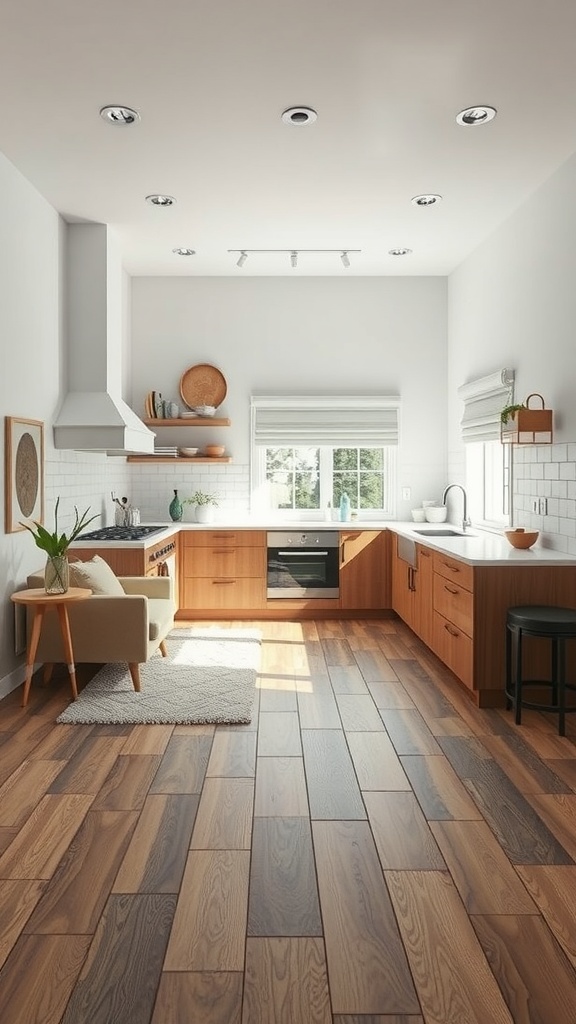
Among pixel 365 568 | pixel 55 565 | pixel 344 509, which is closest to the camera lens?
pixel 55 565

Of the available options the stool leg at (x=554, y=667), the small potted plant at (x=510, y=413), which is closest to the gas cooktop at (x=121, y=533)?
the small potted plant at (x=510, y=413)

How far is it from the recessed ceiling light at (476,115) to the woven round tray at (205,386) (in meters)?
3.66

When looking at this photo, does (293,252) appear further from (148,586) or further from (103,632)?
(103,632)

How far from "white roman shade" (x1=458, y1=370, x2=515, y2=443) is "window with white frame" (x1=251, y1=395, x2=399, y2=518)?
3.09 ft

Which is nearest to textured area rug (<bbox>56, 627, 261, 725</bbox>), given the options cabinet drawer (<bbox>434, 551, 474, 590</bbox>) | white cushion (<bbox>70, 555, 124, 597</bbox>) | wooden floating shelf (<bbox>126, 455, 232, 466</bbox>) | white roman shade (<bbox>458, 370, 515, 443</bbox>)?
white cushion (<bbox>70, 555, 124, 597</bbox>)

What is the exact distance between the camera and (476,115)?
389cm

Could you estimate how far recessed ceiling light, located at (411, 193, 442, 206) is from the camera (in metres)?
5.07

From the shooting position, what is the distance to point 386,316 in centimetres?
724

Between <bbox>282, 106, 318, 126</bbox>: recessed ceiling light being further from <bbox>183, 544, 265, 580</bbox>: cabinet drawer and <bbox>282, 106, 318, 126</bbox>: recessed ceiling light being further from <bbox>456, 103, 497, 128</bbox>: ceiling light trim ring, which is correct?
<bbox>183, 544, 265, 580</bbox>: cabinet drawer

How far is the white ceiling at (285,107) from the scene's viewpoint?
3.12 metres

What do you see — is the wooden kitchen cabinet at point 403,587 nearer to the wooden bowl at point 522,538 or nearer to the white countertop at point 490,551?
the white countertop at point 490,551

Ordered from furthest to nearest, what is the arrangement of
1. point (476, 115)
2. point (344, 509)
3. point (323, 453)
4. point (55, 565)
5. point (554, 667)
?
point (323, 453)
point (344, 509)
point (55, 565)
point (554, 667)
point (476, 115)

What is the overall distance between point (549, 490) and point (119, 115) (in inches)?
125

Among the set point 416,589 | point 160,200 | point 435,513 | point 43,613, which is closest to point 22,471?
point 43,613
